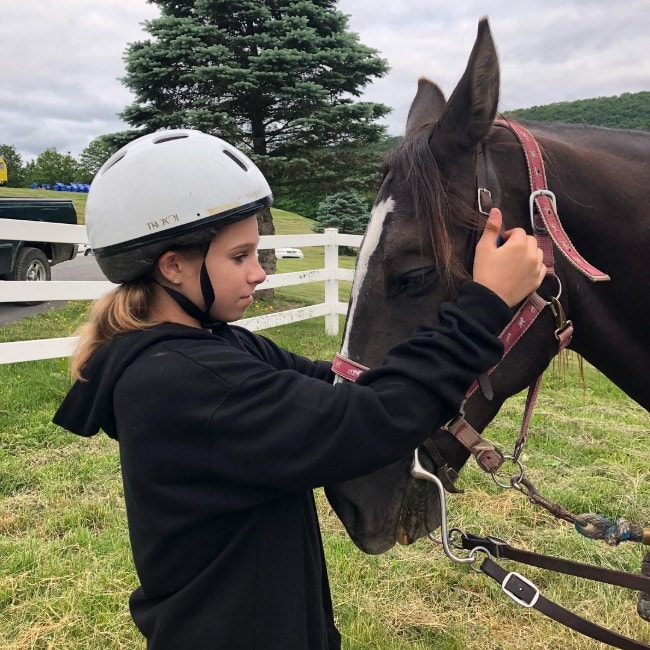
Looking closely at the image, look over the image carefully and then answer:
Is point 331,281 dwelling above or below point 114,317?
below

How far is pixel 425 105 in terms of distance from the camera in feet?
7.18

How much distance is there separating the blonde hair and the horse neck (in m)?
1.07

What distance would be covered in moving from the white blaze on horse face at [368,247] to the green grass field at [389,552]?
4.13 ft

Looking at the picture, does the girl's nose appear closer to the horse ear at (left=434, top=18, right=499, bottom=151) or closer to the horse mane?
the horse mane

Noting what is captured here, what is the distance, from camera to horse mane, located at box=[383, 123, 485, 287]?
160 cm

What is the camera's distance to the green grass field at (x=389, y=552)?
107 inches

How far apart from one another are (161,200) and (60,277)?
43.9ft

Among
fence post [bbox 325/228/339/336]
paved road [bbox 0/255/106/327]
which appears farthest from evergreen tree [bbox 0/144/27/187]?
fence post [bbox 325/228/339/336]

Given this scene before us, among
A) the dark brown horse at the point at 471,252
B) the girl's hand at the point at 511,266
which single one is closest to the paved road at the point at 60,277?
the dark brown horse at the point at 471,252

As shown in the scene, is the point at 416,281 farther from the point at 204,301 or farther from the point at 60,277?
the point at 60,277

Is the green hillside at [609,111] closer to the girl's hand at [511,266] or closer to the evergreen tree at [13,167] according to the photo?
the girl's hand at [511,266]

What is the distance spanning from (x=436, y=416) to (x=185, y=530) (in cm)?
65

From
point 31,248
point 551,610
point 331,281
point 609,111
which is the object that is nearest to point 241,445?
point 551,610

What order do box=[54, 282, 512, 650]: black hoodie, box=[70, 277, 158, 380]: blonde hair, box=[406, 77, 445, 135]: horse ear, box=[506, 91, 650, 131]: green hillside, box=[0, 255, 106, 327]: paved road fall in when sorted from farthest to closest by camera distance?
box=[0, 255, 106, 327]: paved road < box=[506, 91, 650, 131]: green hillside < box=[406, 77, 445, 135]: horse ear < box=[70, 277, 158, 380]: blonde hair < box=[54, 282, 512, 650]: black hoodie
